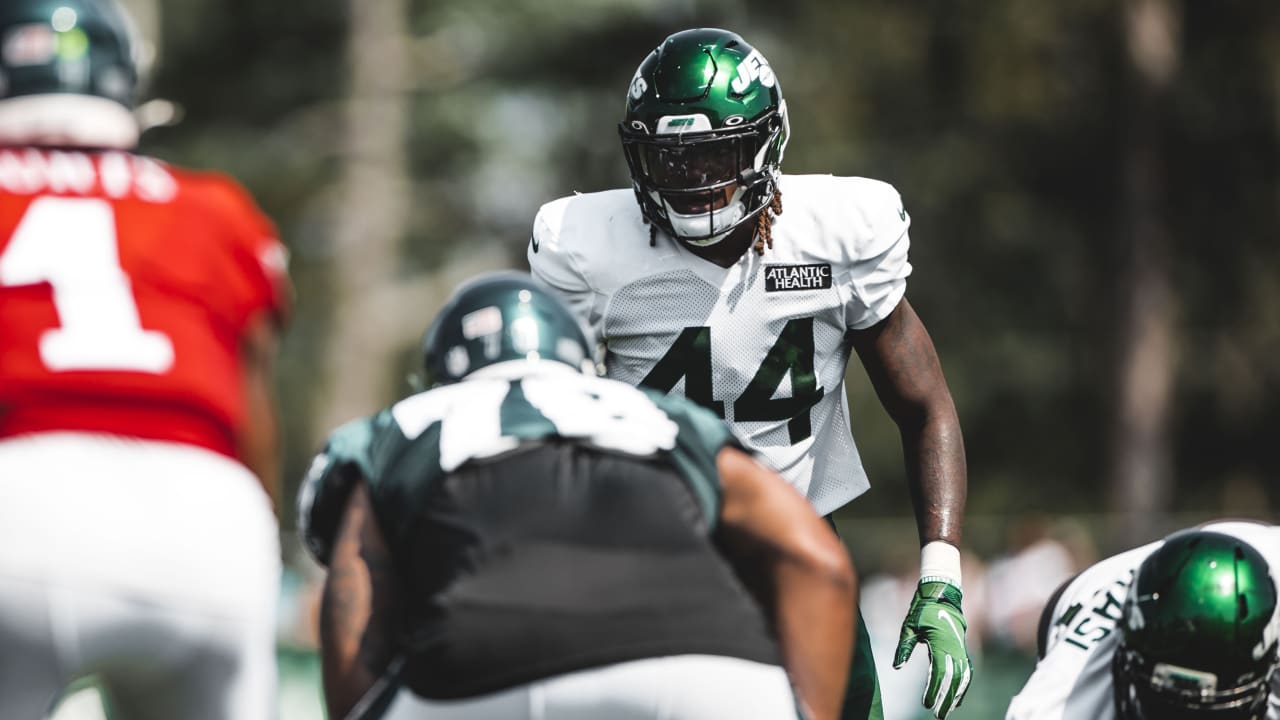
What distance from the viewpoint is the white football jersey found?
167 inches

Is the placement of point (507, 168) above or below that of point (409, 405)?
below

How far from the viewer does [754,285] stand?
14.0 ft

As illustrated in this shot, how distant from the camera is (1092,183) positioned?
969 inches

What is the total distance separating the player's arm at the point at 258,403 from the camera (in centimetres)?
338

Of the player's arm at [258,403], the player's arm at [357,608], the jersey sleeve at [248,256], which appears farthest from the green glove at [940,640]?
the jersey sleeve at [248,256]

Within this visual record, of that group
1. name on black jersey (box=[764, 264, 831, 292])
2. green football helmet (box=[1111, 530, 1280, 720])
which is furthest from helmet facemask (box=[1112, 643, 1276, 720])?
name on black jersey (box=[764, 264, 831, 292])

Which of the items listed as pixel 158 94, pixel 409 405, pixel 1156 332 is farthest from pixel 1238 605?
pixel 158 94

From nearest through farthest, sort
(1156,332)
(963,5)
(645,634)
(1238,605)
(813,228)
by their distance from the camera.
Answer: (645,634) < (1238,605) < (813,228) < (1156,332) < (963,5)

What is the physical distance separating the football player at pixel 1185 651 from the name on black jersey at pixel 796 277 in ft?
3.14

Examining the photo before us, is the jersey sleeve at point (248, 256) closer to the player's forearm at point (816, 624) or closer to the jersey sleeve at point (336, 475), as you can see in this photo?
the jersey sleeve at point (336, 475)

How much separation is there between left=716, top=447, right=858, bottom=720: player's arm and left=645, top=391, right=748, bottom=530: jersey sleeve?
0.03m

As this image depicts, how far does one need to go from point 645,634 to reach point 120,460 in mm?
931

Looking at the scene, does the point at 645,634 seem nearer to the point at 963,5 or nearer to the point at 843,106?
the point at 963,5

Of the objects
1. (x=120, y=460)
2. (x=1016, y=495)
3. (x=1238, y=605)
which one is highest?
(x=120, y=460)
